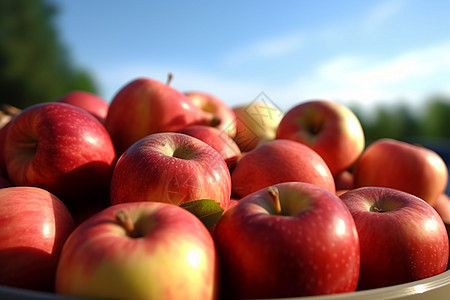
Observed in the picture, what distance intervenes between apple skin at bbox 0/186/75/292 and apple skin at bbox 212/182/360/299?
0.31 metres

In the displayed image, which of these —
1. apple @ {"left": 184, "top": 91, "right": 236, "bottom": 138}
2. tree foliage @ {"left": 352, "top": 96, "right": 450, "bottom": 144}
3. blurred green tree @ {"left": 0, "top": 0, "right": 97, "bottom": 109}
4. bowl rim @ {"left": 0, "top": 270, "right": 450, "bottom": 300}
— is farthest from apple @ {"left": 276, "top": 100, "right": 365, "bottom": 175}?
blurred green tree @ {"left": 0, "top": 0, "right": 97, "bottom": 109}

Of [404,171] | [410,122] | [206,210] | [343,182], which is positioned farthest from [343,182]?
[410,122]

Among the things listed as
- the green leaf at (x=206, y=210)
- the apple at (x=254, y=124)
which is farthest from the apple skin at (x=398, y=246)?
the apple at (x=254, y=124)

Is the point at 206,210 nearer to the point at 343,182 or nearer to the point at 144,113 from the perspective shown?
the point at 144,113

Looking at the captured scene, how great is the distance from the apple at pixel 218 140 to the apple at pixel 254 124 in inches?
9.6

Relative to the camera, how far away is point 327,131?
1286mm

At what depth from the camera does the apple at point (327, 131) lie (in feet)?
4.14

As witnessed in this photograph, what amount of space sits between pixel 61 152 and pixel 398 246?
0.72 metres

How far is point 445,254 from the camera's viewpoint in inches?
30.4

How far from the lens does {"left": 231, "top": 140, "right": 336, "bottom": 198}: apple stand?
96 centimetres

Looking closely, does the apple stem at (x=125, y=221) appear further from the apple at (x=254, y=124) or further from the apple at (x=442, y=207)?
the apple at (x=442, y=207)

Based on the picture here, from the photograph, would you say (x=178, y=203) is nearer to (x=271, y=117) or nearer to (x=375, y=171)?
(x=375, y=171)

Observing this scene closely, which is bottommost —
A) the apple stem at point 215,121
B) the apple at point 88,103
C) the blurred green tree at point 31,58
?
the blurred green tree at point 31,58

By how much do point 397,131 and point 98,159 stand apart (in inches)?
379
